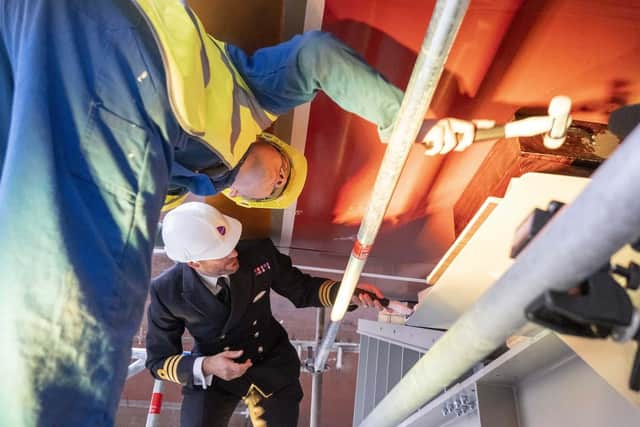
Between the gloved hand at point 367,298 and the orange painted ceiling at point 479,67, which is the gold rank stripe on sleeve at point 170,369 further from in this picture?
the orange painted ceiling at point 479,67

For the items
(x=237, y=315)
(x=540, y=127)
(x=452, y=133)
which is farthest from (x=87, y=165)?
(x=237, y=315)

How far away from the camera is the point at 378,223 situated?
3.51 ft

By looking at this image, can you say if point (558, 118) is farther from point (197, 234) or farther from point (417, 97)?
point (197, 234)

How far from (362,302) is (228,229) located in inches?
19.1

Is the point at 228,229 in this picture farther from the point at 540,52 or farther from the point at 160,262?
the point at 160,262

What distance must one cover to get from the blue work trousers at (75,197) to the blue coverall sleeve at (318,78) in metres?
0.30

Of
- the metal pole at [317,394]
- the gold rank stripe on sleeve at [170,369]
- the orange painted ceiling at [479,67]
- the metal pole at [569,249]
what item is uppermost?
the orange painted ceiling at [479,67]

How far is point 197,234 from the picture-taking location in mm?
1625

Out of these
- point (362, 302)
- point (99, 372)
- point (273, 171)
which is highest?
point (273, 171)

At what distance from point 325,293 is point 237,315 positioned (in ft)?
1.04

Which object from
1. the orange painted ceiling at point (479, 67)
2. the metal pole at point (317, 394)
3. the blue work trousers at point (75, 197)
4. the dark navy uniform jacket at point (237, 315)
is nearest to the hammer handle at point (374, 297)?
the dark navy uniform jacket at point (237, 315)

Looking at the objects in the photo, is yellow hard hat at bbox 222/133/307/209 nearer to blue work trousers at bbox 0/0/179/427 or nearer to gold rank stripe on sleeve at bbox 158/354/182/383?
blue work trousers at bbox 0/0/179/427

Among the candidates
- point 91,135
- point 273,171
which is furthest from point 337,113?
point 91,135

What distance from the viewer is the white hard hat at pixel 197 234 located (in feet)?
5.35
